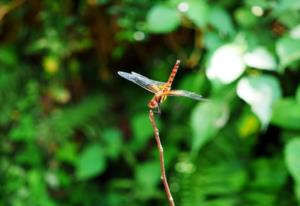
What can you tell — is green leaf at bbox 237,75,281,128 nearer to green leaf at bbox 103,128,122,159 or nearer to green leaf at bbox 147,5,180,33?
green leaf at bbox 147,5,180,33

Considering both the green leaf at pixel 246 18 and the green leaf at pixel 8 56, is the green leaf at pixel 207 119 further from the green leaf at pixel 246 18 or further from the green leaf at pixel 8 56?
Answer: the green leaf at pixel 8 56

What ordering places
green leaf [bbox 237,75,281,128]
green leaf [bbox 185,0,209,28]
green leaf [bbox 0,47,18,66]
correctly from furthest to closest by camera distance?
1. green leaf [bbox 0,47,18,66]
2. green leaf [bbox 185,0,209,28]
3. green leaf [bbox 237,75,281,128]

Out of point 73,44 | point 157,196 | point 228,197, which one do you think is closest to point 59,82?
point 73,44

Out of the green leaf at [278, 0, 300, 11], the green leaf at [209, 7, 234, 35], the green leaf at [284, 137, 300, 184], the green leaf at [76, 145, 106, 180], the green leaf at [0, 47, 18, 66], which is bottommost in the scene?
the green leaf at [76, 145, 106, 180]

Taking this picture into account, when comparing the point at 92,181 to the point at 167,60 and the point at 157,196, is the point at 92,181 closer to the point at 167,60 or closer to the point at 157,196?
the point at 157,196

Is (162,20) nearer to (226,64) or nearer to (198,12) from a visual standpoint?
(198,12)

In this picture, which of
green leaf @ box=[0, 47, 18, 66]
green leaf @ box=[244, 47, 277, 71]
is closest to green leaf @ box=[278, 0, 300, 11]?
green leaf @ box=[244, 47, 277, 71]
